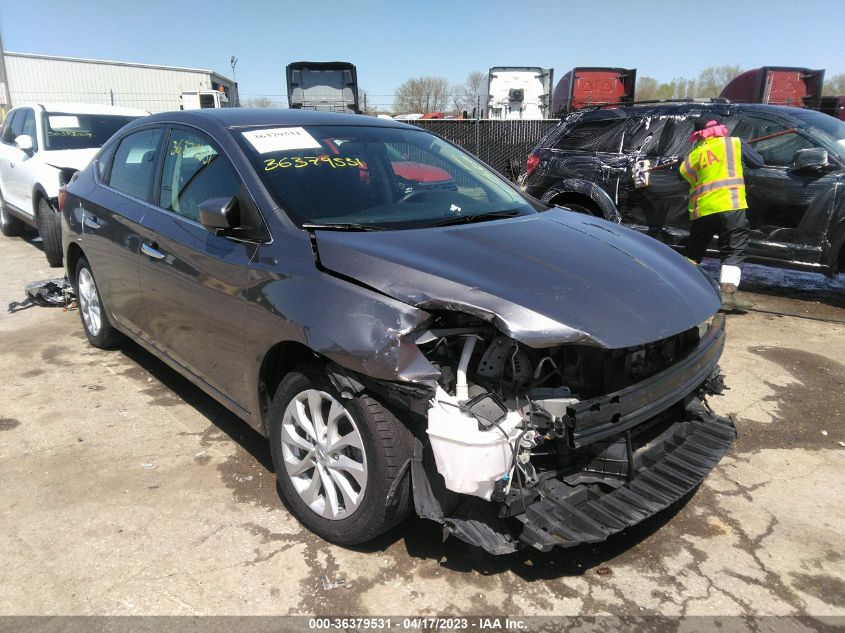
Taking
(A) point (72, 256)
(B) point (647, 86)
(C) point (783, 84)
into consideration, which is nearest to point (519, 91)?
(C) point (783, 84)

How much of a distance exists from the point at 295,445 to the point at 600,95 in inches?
699

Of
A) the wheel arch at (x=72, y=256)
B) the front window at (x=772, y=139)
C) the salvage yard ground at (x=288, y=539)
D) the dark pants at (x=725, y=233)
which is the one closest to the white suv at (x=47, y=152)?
the wheel arch at (x=72, y=256)

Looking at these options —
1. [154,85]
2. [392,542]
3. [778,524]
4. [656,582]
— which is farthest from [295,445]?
[154,85]

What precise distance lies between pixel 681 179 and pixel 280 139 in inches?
198

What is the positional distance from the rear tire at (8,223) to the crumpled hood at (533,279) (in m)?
9.34

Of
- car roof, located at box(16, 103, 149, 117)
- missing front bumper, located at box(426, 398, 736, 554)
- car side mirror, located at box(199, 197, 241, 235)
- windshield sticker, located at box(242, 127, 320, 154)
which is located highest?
car roof, located at box(16, 103, 149, 117)

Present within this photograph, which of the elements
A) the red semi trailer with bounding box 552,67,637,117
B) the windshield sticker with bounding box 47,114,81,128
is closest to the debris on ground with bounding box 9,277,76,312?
the windshield sticker with bounding box 47,114,81,128

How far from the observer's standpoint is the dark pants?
19.4 feet

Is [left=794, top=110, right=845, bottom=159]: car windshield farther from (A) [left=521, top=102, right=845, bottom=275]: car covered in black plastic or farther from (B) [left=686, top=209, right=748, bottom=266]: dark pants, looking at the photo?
(B) [left=686, top=209, right=748, bottom=266]: dark pants

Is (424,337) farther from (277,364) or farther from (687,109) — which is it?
(687,109)

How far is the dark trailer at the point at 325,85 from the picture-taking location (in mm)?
19156

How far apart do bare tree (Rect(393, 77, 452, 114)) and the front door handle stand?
156 ft

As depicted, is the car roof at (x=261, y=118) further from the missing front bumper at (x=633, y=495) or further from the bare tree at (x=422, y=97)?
the bare tree at (x=422, y=97)

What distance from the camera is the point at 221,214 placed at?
2783 mm
